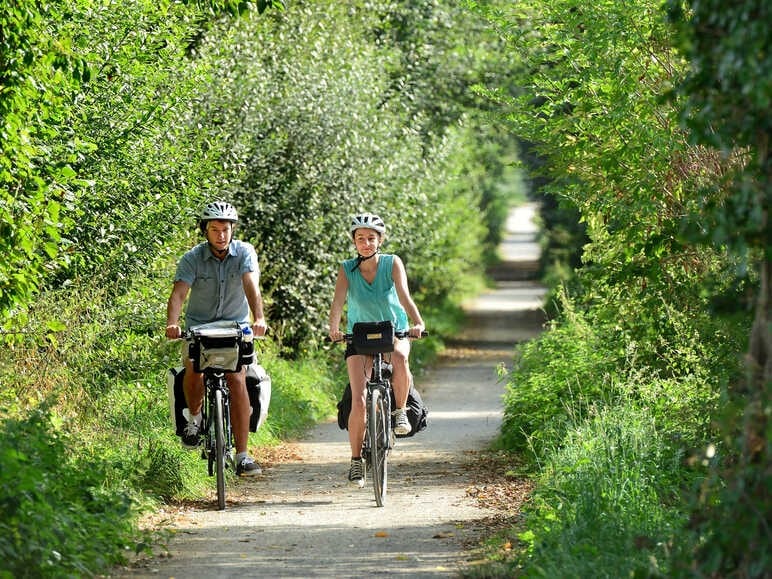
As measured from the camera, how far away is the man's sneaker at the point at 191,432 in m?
9.49

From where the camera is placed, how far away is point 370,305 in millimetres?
9688

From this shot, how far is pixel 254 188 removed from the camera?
56.9 ft

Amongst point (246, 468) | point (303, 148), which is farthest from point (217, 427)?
point (303, 148)

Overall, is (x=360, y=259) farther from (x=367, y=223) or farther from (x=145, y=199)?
(x=145, y=199)

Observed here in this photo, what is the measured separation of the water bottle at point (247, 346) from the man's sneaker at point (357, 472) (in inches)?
44.1

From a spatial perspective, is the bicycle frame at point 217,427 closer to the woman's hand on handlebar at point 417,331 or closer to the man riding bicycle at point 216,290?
the man riding bicycle at point 216,290

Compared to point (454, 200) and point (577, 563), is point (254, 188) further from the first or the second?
point (454, 200)

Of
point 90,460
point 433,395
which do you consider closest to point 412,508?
point 90,460

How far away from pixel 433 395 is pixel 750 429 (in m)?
14.1

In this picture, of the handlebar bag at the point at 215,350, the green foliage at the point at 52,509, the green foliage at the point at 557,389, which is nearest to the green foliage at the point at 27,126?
the handlebar bag at the point at 215,350

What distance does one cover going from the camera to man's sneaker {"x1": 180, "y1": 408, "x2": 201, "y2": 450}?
9.49m

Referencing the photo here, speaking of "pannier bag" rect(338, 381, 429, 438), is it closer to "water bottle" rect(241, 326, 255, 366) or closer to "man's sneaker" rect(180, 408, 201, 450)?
"water bottle" rect(241, 326, 255, 366)

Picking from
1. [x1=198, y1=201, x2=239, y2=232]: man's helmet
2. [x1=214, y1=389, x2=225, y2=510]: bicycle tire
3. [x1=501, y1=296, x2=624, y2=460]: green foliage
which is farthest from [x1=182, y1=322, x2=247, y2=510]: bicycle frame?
[x1=501, y1=296, x2=624, y2=460]: green foliage

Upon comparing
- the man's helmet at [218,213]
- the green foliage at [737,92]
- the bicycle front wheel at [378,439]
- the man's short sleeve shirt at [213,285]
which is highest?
the green foliage at [737,92]
